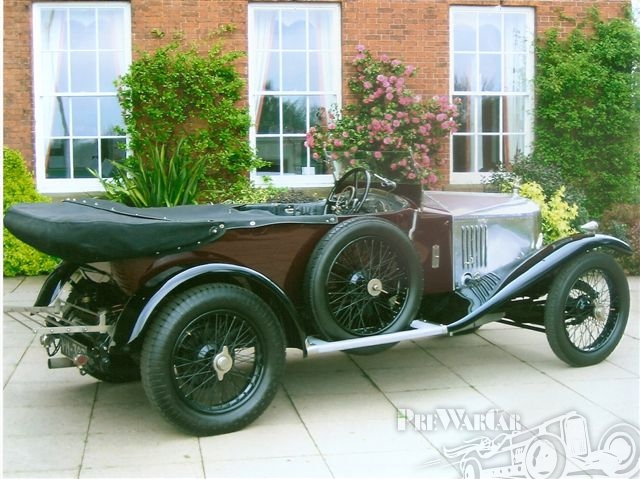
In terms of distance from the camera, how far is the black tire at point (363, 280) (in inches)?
189

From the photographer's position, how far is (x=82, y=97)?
1066 cm

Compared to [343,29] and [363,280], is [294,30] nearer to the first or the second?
[343,29]

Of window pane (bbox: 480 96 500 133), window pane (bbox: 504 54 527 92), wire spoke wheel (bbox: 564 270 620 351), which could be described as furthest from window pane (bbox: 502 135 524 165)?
wire spoke wheel (bbox: 564 270 620 351)

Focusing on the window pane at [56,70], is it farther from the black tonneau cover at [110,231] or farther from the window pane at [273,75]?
the black tonneau cover at [110,231]

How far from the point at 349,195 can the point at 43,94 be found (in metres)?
6.26

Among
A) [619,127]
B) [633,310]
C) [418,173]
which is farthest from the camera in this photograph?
[619,127]

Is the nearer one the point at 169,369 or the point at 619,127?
the point at 169,369

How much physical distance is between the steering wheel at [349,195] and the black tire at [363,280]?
0.42m

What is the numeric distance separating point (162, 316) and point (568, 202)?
7.03 meters

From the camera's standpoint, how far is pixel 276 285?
473 cm

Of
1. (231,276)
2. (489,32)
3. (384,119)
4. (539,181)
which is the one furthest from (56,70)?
(231,276)

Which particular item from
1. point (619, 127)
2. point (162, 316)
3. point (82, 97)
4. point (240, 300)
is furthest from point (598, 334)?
point (82, 97)

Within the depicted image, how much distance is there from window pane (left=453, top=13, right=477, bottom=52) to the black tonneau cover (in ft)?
22.7

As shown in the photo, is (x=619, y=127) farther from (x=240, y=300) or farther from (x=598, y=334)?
(x=240, y=300)
